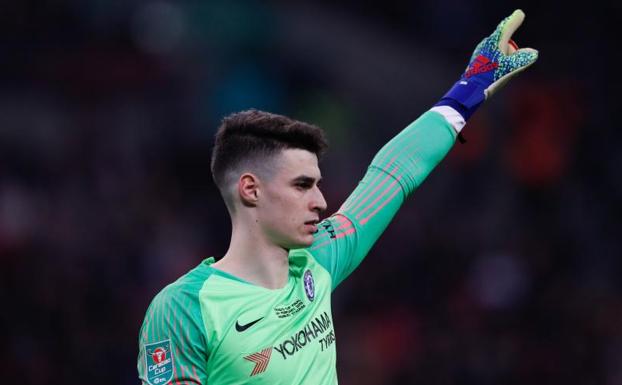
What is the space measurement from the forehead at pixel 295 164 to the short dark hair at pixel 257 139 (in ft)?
0.08

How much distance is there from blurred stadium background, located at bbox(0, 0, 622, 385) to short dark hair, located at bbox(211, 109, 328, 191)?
19.4ft

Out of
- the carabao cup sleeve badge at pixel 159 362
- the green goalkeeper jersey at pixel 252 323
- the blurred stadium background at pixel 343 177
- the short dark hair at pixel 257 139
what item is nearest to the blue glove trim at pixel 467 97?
the green goalkeeper jersey at pixel 252 323

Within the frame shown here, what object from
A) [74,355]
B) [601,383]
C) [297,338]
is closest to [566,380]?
[601,383]

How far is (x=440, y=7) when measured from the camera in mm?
12758

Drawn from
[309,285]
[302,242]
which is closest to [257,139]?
[302,242]

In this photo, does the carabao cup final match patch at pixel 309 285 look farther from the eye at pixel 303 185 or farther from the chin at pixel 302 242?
the eye at pixel 303 185

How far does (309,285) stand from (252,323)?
0.41 m

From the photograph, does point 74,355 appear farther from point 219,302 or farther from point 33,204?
point 219,302

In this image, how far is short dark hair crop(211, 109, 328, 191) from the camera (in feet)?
12.4

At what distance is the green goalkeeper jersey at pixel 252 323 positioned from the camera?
3.45 meters

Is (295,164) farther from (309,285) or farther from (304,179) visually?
(309,285)

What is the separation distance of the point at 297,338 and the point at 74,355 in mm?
6439

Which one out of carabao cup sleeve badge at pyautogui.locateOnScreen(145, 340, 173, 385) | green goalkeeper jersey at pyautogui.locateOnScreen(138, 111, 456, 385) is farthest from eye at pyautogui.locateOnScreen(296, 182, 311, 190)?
carabao cup sleeve badge at pyautogui.locateOnScreen(145, 340, 173, 385)

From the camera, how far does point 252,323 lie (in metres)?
3.57
